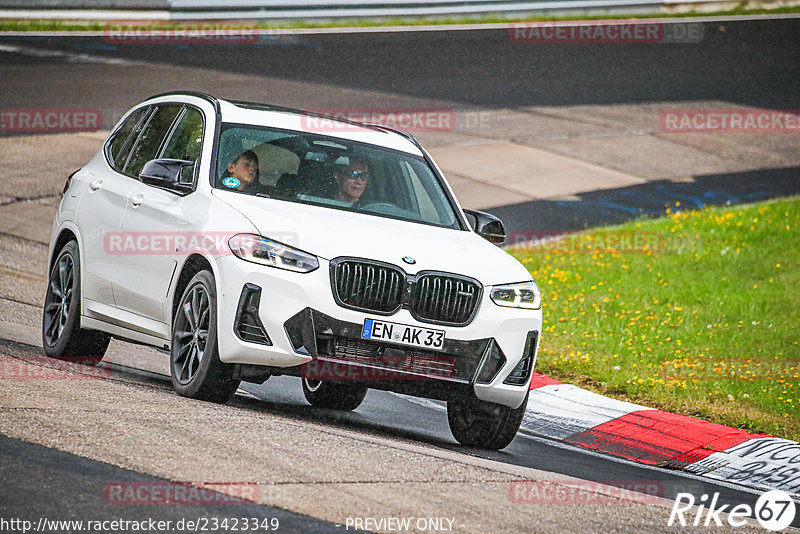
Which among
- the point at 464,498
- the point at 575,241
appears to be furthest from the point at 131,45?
the point at 464,498

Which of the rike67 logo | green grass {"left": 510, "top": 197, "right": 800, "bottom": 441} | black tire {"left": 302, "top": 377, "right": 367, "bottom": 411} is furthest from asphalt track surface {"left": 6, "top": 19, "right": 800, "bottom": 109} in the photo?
the rike67 logo

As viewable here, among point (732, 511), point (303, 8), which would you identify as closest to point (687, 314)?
point (732, 511)

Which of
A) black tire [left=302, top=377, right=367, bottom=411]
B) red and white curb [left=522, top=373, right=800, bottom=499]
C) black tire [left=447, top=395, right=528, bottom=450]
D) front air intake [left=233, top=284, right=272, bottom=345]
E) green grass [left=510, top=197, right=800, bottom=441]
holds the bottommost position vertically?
green grass [left=510, top=197, right=800, bottom=441]

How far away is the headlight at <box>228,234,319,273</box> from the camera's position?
24.4 ft

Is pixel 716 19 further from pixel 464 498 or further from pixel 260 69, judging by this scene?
pixel 464 498

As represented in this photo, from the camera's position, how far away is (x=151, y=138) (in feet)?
30.3

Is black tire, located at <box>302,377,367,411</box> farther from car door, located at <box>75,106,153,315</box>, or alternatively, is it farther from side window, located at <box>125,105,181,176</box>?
side window, located at <box>125,105,181,176</box>

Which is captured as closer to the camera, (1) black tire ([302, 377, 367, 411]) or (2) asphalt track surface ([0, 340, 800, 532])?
(2) asphalt track surface ([0, 340, 800, 532])

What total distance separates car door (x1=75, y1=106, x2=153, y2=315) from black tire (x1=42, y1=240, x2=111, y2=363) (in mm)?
162

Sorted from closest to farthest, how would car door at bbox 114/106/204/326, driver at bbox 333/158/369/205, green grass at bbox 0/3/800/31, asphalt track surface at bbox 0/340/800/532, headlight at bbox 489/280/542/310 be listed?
asphalt track surface at bbox 0/340/800/532, headlight at bbox 489/280/542/310, car door at bbox 114/106/204/326, driver at bbox 333/158/369/205, green grass at bbox 0/3/800/31

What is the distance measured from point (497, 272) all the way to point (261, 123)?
199 cm

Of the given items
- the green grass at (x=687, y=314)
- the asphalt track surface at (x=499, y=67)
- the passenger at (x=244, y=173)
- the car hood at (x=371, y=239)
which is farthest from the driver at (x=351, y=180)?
the asphalt track surface at (x=499, y=67)

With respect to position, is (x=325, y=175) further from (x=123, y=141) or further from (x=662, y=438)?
(x=662, y=438)

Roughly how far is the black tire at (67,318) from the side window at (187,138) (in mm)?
1088
